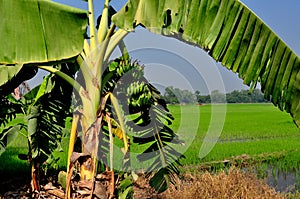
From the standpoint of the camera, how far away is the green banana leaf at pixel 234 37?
1.41 meters

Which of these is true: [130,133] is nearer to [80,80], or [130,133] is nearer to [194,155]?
[80,80]

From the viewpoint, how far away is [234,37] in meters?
1.47

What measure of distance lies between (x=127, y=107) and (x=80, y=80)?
528 mm

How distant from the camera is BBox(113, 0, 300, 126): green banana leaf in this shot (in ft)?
4.64

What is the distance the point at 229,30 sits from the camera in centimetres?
146

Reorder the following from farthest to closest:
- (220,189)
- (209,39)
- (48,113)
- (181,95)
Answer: (220,189)
(48,113)
(181,95)
(209,39)

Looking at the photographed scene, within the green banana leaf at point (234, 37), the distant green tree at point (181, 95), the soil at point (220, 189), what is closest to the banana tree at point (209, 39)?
the green banana leaf at point (234, 37)

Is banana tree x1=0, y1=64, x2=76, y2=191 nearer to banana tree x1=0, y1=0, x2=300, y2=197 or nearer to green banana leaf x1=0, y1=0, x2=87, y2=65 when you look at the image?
banana tree x1=0, y1=0, x2=300, y2=197

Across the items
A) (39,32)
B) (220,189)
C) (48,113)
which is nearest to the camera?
(39,32)

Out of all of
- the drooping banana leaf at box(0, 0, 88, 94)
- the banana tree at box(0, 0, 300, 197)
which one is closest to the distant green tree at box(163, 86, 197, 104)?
the banana tree at box(0, 0, 300, 197)

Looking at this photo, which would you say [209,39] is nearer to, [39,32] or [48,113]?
[39,32]

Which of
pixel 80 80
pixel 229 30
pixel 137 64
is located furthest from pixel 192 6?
pixel 137 64

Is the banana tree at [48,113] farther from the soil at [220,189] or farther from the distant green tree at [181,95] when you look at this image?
the distant green tree at [181,95]

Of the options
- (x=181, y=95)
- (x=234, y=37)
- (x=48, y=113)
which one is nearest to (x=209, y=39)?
(x=234, y=37)
